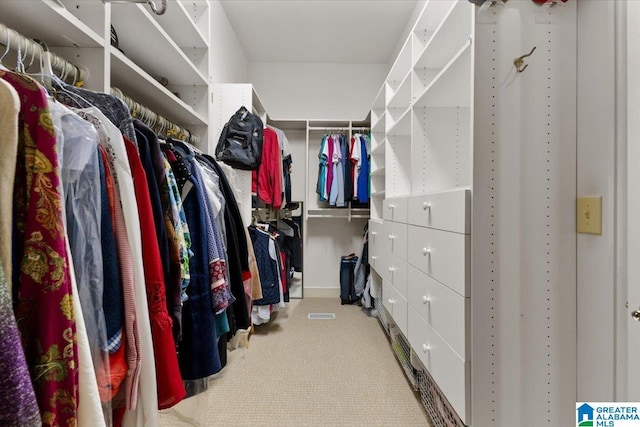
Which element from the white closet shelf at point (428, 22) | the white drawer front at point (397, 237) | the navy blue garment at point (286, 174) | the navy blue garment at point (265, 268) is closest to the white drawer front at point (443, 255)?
the white drawer front at point (397, 237)

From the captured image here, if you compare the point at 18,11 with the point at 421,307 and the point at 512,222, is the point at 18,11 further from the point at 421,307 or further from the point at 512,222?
the point at 421,307

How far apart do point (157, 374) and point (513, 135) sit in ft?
4.18

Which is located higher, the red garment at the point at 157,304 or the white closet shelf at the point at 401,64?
the white closet shelf at the point at 401,64

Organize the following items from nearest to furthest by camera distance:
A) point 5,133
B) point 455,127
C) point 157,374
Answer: point 5,133 → point 157,374 → point 455,127

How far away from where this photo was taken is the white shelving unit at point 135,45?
2.76 feet

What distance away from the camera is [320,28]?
106 inches

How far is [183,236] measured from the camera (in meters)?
0.81

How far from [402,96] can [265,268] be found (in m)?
1.66

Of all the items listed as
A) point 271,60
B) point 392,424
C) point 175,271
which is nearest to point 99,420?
point 175,271

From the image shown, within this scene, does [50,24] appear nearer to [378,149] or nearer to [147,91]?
[147,91]

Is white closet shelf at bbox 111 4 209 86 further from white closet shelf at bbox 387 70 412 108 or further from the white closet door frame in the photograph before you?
the white closet door frame

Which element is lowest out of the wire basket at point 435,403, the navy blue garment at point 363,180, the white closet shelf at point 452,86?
the wire basket at point 435,403

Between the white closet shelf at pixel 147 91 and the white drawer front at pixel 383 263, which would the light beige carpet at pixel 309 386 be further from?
the white closet shelf at pixel 147 91

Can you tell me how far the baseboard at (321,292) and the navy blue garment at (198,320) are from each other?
2562mm
